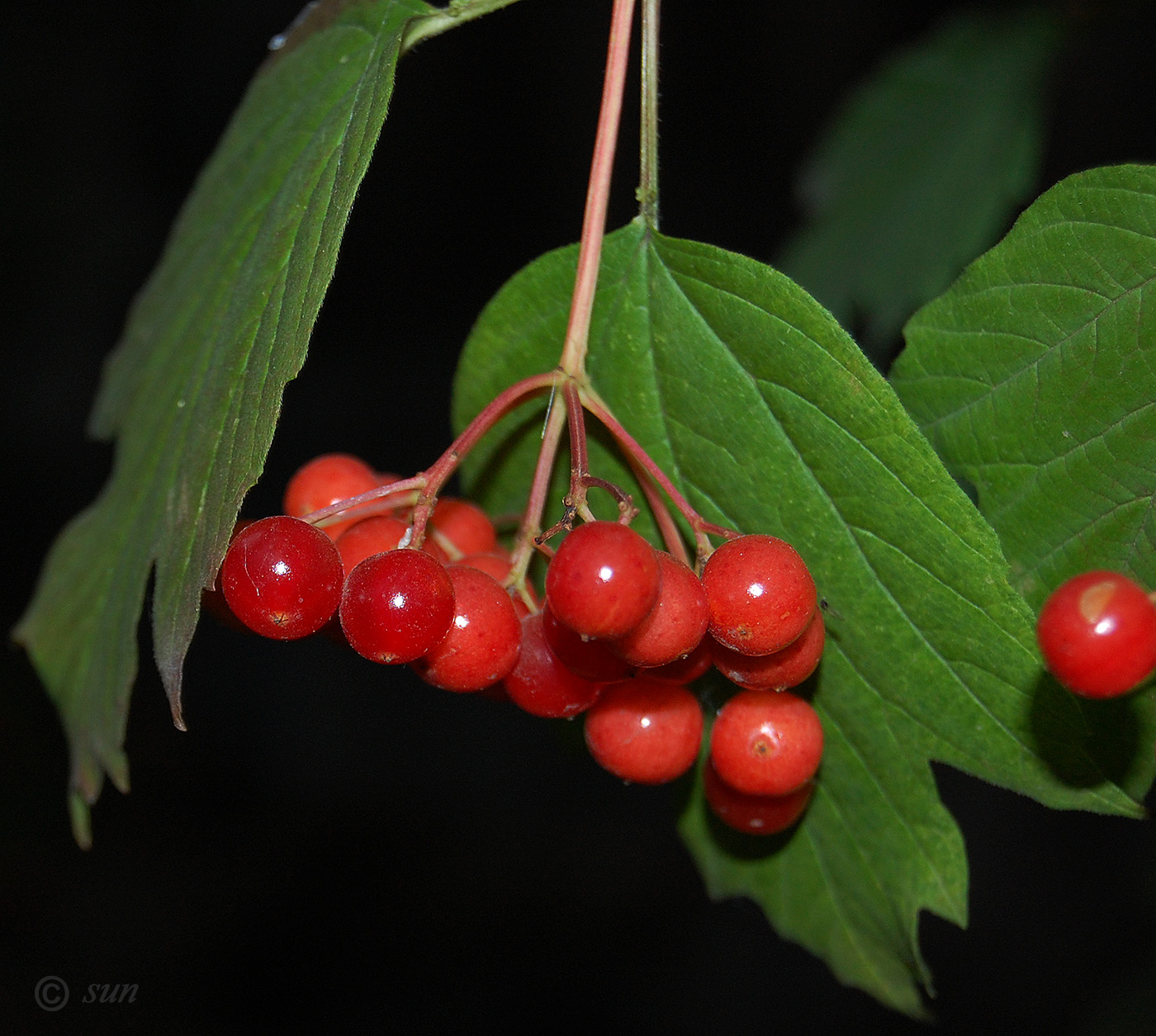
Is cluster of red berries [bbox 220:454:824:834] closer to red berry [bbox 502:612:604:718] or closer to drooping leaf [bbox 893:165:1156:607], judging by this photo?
red berry [bbox 502:612:604:718]

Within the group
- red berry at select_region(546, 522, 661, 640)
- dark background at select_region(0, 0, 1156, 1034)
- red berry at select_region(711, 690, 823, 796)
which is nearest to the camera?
red berry at select_region(546, 522, 661, 640)

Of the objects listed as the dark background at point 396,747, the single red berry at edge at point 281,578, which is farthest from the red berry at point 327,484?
the dark background at point 396,747

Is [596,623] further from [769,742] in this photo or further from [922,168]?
[922,168]

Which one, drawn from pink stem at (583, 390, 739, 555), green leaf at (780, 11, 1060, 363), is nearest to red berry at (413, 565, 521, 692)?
pink stem at (583, 390, 739, 555)

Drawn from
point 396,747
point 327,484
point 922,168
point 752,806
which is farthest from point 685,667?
point 396,747

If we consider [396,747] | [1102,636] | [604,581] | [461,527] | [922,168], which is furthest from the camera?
[396,747]

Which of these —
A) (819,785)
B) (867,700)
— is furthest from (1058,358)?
(819,785)

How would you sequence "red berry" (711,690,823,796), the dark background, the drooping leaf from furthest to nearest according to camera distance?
1. the dark background
2. "red berry" (711,690,823,796)
3. the drooping leaf
